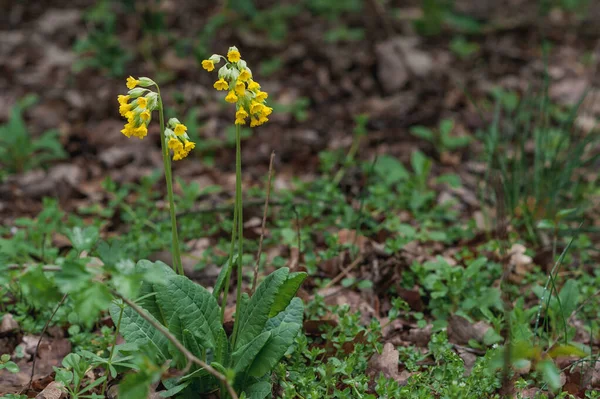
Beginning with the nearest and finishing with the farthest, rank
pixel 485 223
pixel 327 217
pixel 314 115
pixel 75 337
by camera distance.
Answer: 1. pixel 75 337
2. pixel 485 223
3. pixel 327 217
4. pixel 314 115

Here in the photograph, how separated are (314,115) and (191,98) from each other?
889 millimetres

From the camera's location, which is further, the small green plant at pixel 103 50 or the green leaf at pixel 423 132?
the small green plant at pixel 103 50

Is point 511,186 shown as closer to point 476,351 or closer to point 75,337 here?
point 476,351

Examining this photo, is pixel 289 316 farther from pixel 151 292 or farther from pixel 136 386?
pixel 136 386

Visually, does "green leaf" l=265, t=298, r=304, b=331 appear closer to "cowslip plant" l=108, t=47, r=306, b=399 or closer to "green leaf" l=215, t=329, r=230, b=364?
"cowslip plant" l=108, t=47, r=306, b=399

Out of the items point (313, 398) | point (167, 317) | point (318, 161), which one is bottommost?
point (318, 161)

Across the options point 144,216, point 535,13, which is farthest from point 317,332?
point 535,13

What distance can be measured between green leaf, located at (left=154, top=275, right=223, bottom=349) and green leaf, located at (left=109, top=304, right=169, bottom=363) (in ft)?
0.28

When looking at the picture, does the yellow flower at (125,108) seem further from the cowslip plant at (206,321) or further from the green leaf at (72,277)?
the green leaf at (72,277)

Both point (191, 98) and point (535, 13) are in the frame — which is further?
point (535, 13)

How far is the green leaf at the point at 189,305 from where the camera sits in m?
1.88

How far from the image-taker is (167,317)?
192cm

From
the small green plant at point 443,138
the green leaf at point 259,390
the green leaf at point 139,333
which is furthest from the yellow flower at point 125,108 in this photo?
the small green plant at point 443,138

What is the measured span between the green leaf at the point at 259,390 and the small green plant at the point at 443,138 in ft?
7.51
